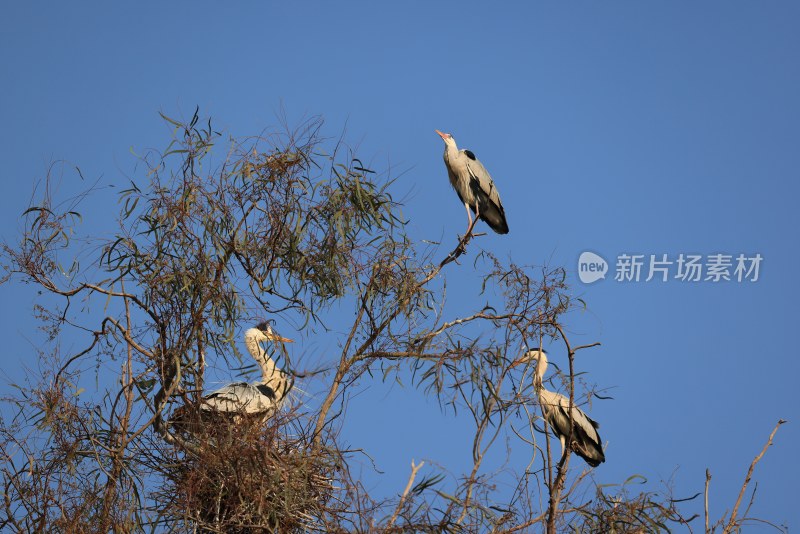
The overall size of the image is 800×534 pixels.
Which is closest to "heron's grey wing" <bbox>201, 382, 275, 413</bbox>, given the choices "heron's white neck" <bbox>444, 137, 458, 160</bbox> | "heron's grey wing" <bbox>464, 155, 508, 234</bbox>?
"heron's grey wing" <bbox>464, 155, 508, 234</bbox>

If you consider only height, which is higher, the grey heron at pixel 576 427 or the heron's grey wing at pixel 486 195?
the heron's grey wing at pixel 486 195

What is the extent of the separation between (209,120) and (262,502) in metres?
2.16

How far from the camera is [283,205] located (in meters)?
6.55

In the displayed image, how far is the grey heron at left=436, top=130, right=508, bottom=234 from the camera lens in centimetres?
903

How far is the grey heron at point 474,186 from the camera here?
9.03 metres

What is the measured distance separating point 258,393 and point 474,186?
2964 mm

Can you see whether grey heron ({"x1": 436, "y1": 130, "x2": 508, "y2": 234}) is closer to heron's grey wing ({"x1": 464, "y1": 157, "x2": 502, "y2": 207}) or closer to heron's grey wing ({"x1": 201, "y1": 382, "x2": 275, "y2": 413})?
heron's grey wing ({"x1": 464, "y1": 157, "x2": 502, "y2": 207})

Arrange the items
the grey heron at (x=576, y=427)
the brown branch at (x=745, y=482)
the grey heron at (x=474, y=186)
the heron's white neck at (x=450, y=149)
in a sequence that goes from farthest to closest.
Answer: the heron's white neck at (x=450, y=149)
the grey heron at (x=474, y=186)
the grey heron at (x=576, y=427)
the brown branch at (x=745, y=482)

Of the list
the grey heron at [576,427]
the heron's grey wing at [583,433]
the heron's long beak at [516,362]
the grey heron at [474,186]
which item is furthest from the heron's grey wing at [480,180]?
the heron's long beak at [516,362]

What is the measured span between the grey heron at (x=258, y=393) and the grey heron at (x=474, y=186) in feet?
7.54

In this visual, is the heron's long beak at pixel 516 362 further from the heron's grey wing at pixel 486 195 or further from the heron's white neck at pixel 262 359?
the heron's grey wing at pixel 486 195

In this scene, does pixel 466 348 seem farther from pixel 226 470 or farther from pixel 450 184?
pixel 450 184

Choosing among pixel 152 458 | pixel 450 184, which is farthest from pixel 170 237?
pixel 450 184

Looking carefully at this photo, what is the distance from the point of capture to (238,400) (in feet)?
21.5
